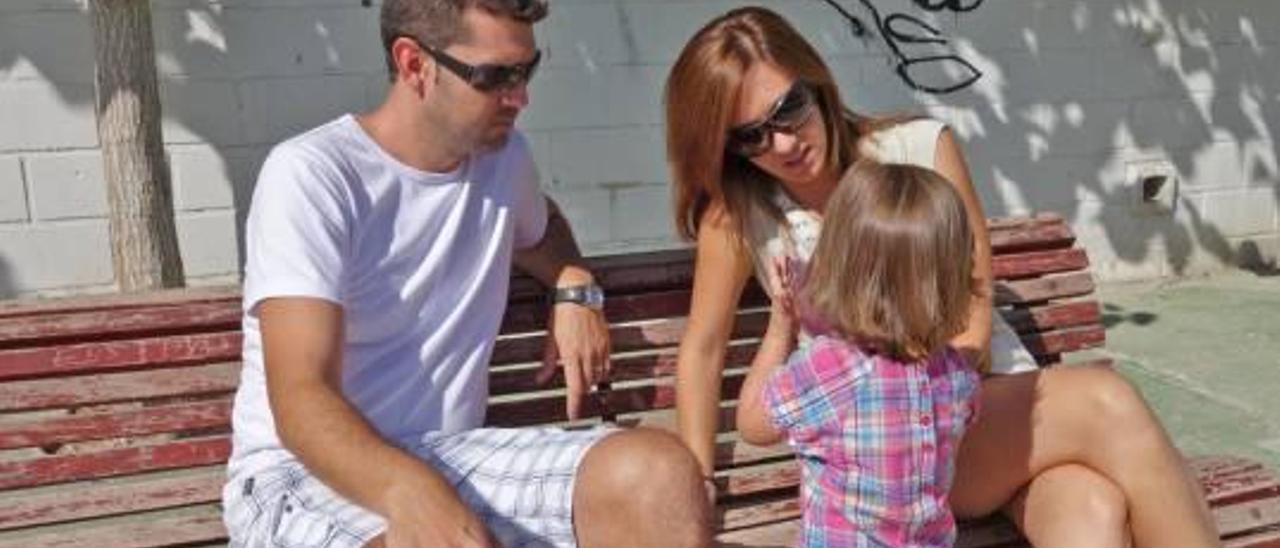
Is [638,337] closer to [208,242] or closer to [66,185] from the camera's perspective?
[208,242]

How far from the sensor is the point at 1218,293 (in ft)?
21.3

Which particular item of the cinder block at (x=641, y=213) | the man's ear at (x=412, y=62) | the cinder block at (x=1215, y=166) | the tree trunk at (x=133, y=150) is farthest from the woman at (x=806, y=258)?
the cinder block at (x=1215, y=166)

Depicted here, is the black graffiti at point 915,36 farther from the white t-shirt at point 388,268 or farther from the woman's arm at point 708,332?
the white t-shirt at point 388,268

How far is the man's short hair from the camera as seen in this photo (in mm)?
2301

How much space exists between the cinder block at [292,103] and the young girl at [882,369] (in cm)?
323

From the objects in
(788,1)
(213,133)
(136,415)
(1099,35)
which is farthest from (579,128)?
(136,415)

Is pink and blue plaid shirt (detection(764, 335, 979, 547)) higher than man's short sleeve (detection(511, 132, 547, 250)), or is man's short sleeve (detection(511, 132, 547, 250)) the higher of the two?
man's short sleeve (detection(511, 132, 547, 250))

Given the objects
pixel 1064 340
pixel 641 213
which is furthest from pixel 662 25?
pixel 1064 340

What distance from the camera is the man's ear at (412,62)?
233 centimetres

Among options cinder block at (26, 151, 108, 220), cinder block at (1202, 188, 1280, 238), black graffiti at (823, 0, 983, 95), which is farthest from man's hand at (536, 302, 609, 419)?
cinder block at (1202, 188, 1280, 238)

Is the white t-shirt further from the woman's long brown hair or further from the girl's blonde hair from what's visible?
the girl's blonde hair

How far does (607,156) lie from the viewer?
5.58 m

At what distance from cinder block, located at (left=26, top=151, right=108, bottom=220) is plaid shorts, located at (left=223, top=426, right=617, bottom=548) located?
2.81 m

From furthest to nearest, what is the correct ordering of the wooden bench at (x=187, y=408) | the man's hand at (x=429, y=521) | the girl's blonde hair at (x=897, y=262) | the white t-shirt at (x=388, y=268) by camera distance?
the wooden bench at (x=187, y=408) < the white t-shirt at (x=388, y=268) < the girl's blonde hair at (x=897, y=262) < the man's hand at (x=429, y=521)
